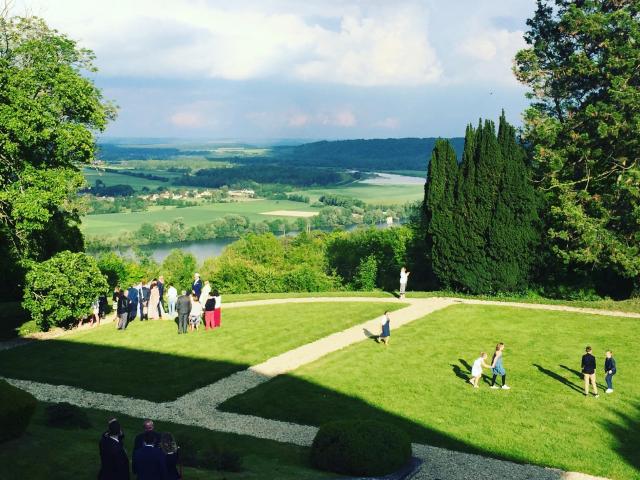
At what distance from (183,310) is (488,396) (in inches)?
483

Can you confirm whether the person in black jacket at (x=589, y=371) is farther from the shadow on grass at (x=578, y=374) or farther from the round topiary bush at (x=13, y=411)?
the round topiary bush at (x=13, y=411)

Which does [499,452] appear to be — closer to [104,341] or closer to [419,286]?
[104,341]

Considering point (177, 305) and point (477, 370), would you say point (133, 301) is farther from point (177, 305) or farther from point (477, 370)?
point (477, 370)

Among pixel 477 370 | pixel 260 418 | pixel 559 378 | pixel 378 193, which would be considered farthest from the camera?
pixel 378 193

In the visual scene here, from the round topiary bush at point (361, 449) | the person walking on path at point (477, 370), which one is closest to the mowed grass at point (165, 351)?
the round topiary bush at point (361, 449)

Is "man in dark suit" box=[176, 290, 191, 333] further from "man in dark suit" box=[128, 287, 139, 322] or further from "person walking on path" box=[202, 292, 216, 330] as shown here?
"man in dark suit" box=[128, 287, 139, 322]

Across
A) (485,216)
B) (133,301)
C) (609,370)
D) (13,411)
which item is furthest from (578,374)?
(133,301)

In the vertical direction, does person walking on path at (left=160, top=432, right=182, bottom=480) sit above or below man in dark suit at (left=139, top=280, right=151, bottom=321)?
above

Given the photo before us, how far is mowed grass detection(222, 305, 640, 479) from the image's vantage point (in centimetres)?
1502

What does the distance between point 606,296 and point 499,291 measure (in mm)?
5171

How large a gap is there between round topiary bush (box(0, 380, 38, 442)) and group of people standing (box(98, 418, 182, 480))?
108 inches

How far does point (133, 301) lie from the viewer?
1069 inches

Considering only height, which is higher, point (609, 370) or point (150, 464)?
point (150, 464)

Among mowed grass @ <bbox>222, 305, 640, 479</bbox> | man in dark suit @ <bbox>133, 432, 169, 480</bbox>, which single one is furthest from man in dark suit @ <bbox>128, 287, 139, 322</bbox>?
man in dark suit @ <bbox>133, 432, 169, 480</bbox>
